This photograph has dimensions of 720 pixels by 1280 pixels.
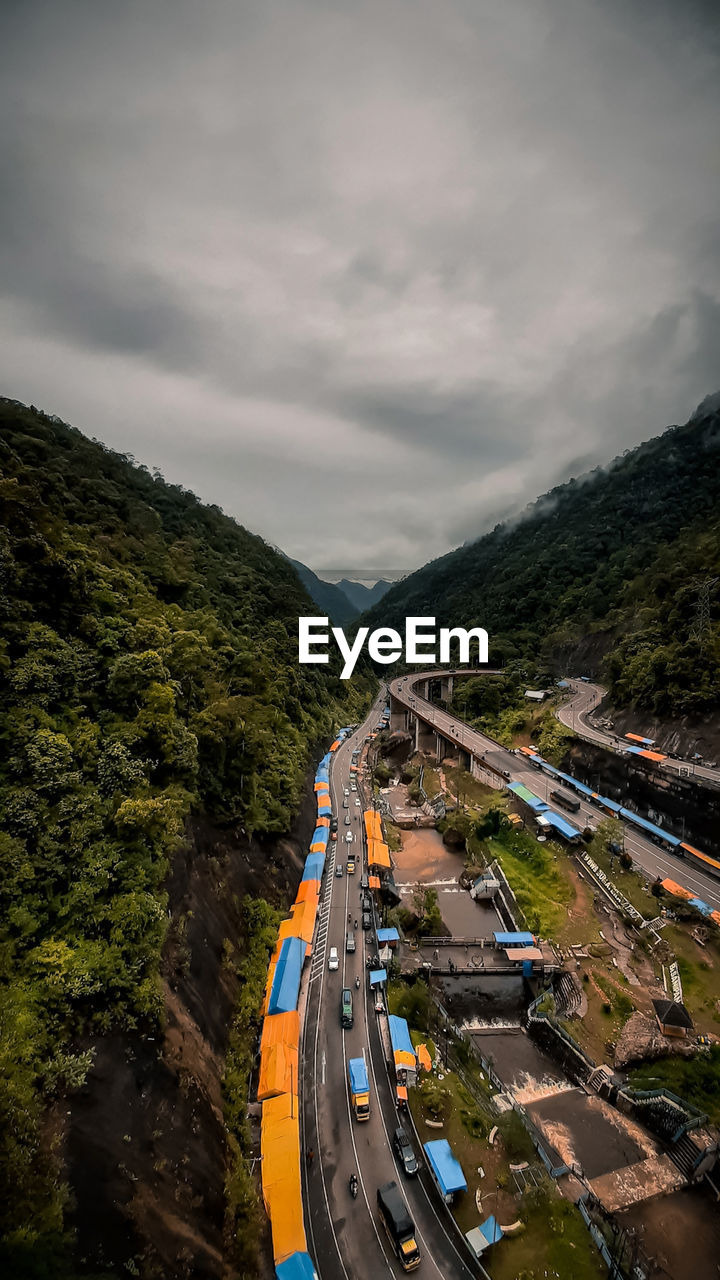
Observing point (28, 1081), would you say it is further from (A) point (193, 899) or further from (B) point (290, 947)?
(B) point (290, 947)

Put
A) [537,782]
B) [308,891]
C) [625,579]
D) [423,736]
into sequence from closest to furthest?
[308,891], [537,782], [423,736], [625,579]

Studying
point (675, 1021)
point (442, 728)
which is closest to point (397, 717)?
point (442, 728)

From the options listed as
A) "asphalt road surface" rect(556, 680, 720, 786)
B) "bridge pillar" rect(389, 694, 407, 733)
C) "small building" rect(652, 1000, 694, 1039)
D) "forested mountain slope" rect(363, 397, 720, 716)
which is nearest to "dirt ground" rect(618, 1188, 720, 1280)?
"small building" rect(652, 1000, 694, 1039)

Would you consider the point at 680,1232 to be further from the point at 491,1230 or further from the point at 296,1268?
the point at 296,1268

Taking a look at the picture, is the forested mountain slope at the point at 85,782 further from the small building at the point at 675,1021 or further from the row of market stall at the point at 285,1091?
the small building at the point at 675,1021

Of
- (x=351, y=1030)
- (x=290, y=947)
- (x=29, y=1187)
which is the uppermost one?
(x=29, y=1187)

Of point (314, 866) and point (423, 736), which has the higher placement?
point (423, 736)

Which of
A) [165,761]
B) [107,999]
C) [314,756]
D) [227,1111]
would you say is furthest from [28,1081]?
[314,756]
